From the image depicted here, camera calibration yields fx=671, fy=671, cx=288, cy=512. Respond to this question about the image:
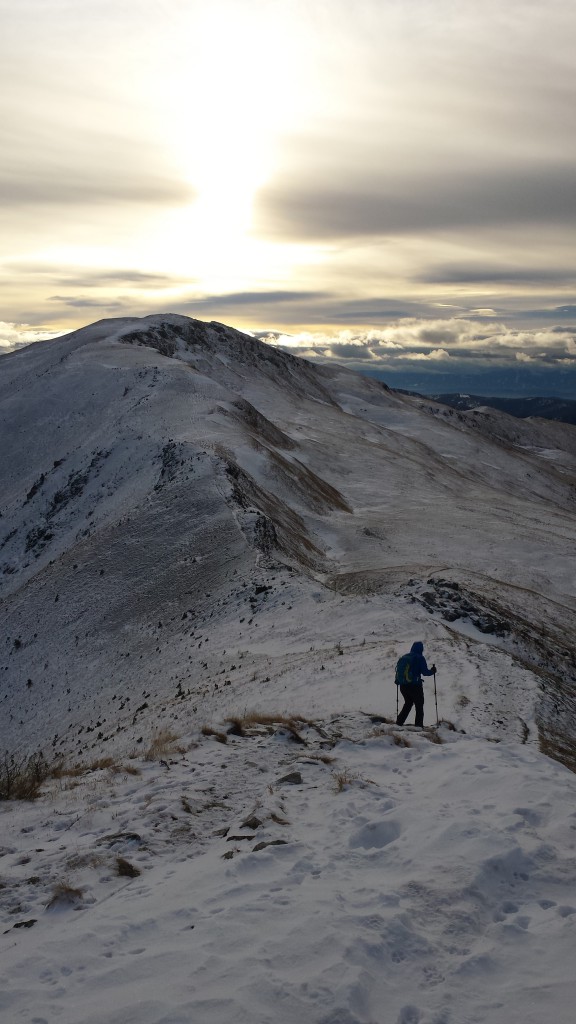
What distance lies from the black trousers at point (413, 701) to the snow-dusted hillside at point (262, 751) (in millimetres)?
745

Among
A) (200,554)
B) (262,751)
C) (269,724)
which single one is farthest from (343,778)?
(200,554)

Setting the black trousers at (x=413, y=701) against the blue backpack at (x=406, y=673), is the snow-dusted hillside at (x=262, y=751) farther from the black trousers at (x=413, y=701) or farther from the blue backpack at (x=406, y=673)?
the blue backpack at (x=406, y=673)

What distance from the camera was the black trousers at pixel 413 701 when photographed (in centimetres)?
1501

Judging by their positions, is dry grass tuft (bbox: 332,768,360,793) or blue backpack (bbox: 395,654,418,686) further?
blue backpack (bbox: 395,654,418,686)

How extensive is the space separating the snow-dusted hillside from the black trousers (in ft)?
2.45

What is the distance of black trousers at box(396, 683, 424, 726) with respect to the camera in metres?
15.0

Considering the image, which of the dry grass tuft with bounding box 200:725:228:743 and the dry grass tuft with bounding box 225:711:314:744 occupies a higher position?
the dry grass tuft with bounding box 200:725:228:743

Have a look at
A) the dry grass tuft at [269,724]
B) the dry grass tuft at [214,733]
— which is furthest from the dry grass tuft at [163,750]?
the dry grass tuft at [269,724]

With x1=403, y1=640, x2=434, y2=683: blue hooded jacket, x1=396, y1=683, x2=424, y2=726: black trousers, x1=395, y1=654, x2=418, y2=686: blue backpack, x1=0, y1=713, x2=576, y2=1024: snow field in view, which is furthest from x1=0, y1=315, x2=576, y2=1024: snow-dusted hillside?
x1=403, y1=640, x2=434, y2=683: blue hooded jacket

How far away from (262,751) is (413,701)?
4.45 meters

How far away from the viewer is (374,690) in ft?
58.3

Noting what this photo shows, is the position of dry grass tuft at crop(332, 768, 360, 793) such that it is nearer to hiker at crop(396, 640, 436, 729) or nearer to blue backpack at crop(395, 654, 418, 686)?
hiker at crop(396, 640, 436, 729)

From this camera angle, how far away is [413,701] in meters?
15.4

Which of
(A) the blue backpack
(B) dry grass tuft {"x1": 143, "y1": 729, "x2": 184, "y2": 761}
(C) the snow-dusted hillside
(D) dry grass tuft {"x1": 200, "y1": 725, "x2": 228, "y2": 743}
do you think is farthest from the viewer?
(A) the blue backpack
